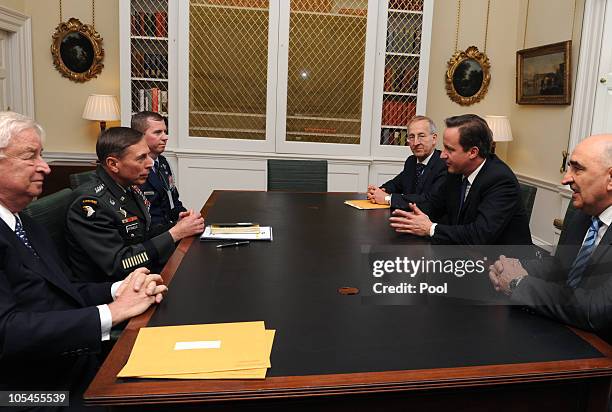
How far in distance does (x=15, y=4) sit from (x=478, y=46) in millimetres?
4570

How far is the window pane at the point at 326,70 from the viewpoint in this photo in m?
4.79

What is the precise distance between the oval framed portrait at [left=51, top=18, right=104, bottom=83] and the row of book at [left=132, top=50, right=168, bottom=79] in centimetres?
51

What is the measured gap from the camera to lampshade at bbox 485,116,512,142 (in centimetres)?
490

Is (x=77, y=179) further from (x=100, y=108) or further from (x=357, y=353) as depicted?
(x=100, y=108)

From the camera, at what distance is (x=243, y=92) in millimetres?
4891

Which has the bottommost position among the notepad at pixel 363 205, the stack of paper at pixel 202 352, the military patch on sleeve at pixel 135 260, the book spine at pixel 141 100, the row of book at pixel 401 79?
the military patch on sleeve at pixel 135 260

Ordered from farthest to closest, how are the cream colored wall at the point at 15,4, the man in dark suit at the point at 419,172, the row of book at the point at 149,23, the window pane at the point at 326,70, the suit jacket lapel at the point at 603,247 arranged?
the window pane at the point at 326,70 < the row of book at the point at 149,23 < the cream colored wall at the point at 15,4 < the man in dark suit at the point at 419,172 < the suit jacket lapel at the point at 603,247

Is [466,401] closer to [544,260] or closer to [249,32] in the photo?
[544,260]

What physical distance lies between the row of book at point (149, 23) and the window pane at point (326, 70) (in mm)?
1194

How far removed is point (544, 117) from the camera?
473 cm

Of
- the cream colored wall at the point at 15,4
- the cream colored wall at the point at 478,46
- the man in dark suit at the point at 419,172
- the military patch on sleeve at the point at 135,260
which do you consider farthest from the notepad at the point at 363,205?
the cream colored wall at the point at 15,4

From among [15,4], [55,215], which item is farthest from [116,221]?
[15,4]

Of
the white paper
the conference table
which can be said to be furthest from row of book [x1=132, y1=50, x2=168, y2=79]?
the white paper

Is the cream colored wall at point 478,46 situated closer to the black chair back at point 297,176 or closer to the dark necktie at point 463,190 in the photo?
the black chair back at point 297,176
